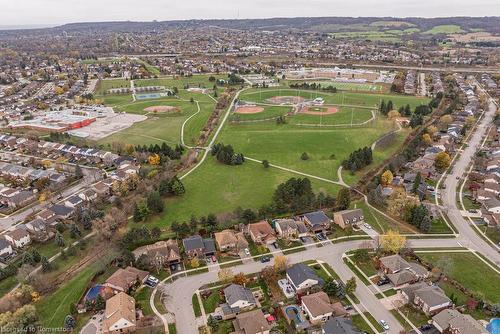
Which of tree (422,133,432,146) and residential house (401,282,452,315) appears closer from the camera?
residential house (401,282,452,315)

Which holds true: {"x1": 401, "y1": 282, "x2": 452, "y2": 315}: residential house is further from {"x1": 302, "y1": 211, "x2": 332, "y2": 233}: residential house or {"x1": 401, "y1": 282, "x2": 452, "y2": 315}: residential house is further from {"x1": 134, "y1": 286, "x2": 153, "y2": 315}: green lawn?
{"x1": 134, "y1": 286, "x2": 153, "y2": 315}: green lawn

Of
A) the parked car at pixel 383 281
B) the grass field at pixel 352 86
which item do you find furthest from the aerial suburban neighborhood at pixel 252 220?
the grass field at pixel 352 86

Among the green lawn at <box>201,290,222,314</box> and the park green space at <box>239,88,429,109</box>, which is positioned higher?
the park green space at <box>239,88,429,109</box>

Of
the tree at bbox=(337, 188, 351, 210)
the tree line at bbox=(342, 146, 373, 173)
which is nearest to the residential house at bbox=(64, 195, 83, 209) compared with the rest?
the tree at bbox=(337, 188, 351, 210)

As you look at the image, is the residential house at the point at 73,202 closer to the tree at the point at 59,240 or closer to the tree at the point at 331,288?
the tree at the point at 59,240

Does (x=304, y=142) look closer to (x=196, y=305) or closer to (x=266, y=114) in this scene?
(x=266, y=114)

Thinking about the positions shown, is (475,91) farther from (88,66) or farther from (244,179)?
(88,66)

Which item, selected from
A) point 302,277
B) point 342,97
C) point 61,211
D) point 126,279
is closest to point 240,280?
point 302,277
